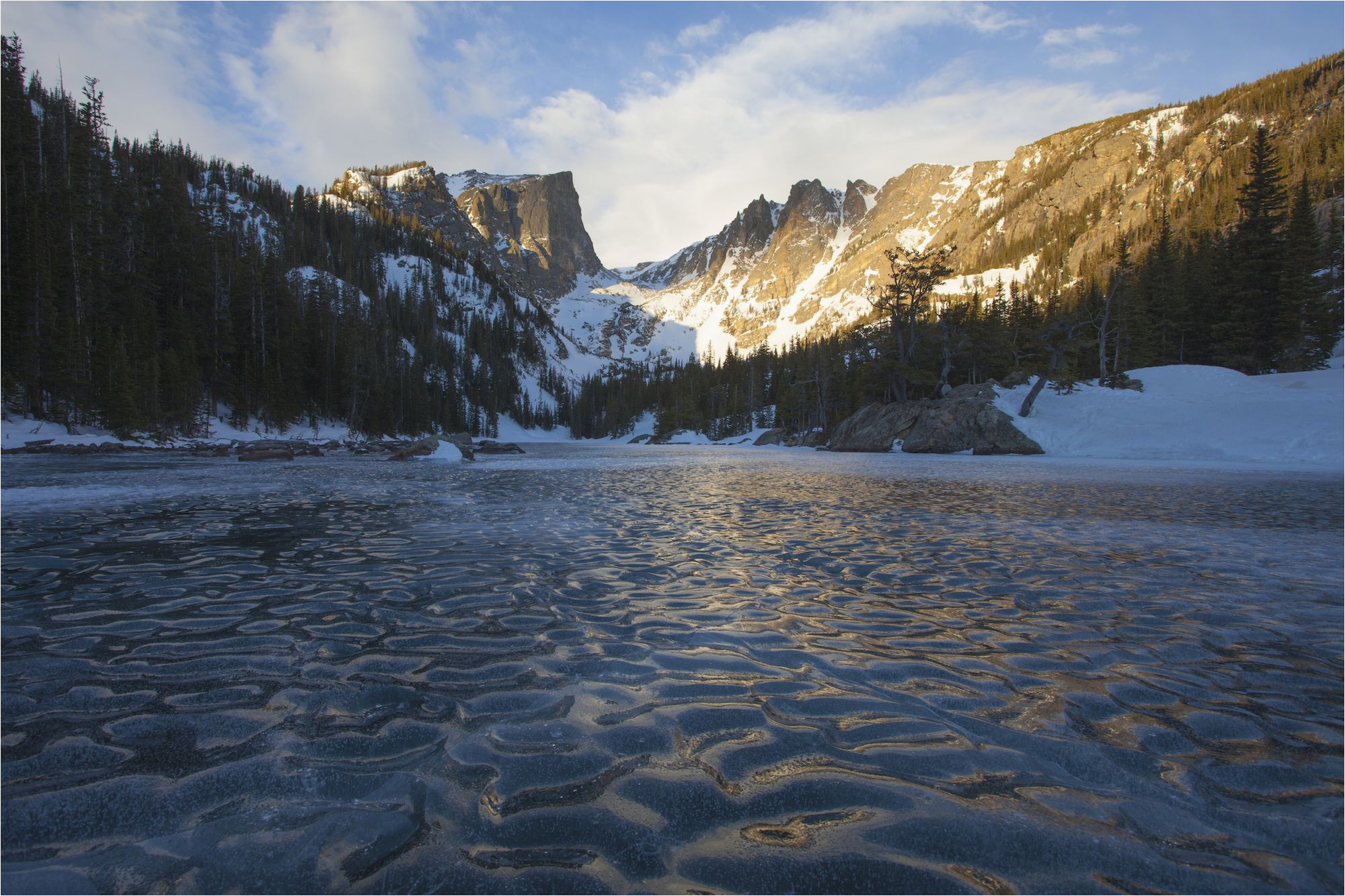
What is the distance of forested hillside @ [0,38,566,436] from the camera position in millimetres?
36906

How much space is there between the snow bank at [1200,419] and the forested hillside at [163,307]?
63.8 metres

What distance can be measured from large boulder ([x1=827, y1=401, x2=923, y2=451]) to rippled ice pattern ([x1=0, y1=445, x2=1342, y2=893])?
38659mm

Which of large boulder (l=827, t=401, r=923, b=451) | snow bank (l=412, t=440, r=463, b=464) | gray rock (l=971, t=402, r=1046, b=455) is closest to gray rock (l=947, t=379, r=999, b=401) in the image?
gray rock (l=971, t=402, r=1046, b=455)

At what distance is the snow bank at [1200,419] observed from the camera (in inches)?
1010

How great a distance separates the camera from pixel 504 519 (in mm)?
10438

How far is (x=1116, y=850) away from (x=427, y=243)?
17799 centimetres

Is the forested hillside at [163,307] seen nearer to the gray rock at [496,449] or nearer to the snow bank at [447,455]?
the gray rock at [496,449]

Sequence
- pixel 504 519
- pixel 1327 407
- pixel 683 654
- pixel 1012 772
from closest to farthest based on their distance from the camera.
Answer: pixel 1012 772
pixel 683 654
pixel 504 519
pixel 1327 407

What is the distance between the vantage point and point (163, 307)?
1986 inches

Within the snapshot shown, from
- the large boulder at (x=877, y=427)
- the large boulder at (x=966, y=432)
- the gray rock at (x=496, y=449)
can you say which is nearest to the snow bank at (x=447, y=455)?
the gray rock at (x=496, y=449)

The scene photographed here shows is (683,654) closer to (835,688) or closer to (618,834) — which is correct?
(835,688)

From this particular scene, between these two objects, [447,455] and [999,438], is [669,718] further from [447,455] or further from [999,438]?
[999,438]

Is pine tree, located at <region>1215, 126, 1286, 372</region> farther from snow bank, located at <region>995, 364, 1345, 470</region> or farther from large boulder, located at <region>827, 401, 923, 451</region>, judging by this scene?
large boulder, located at <region>827, 401, 923, 451</region>

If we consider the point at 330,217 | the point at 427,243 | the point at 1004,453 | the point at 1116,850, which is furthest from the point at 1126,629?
the point at 427,243
